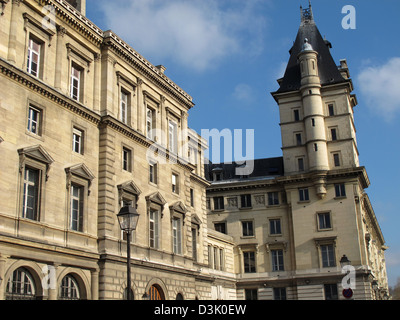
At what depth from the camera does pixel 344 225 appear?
201 feet

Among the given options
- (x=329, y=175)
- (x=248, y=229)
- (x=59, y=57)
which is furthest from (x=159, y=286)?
(x=329, y=175)

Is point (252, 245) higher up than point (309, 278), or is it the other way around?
point (252, 245)

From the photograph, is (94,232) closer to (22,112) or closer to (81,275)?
(81,275)

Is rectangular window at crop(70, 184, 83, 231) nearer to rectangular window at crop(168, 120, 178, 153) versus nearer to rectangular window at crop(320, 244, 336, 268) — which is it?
rectangular window at crop(168, 120, 178, 153)

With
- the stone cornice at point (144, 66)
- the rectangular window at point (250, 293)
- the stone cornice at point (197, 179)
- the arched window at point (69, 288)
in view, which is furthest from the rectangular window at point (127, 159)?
the rectangular window at point (250, 293)

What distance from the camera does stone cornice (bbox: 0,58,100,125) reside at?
80.6ft

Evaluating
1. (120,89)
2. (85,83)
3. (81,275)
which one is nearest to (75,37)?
(85,83)

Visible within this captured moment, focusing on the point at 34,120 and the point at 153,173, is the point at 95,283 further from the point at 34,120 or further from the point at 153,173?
the point at 153,173

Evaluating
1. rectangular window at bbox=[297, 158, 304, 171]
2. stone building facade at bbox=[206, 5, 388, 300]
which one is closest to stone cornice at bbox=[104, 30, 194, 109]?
stone building facade at bbox=[206, 5, 388, 300]

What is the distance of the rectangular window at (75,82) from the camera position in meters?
30.3

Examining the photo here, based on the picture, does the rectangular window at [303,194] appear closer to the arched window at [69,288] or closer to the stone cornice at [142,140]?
the stone cornice at [142,140]

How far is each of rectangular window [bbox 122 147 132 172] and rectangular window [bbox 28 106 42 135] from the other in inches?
301
